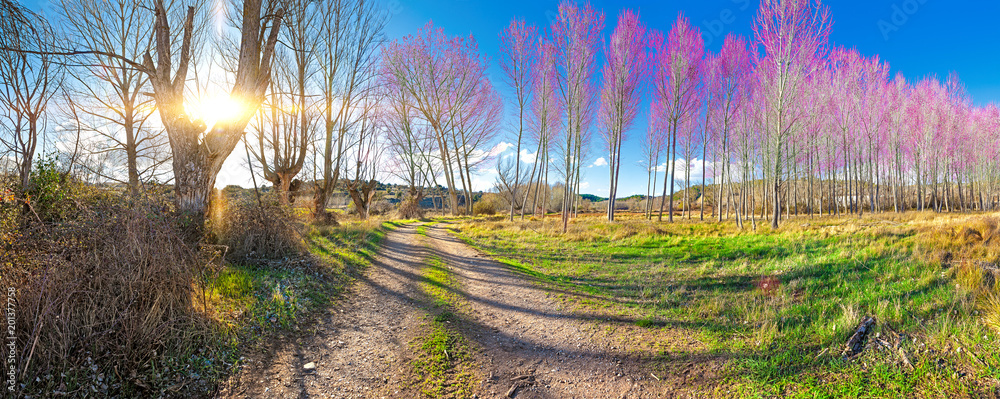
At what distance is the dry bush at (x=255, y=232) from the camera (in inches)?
247

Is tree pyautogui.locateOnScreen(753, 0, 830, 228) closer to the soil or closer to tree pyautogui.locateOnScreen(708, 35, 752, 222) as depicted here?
tree pyautogui.locateOnScreen(708, 35, 752, 222)

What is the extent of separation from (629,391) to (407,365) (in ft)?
6.54

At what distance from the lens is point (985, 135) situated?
→ 27.0 m

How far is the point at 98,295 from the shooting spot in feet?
9.20

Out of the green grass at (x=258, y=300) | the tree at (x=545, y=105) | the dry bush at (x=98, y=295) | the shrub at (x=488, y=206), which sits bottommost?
the green grass at (x=258, y=300)

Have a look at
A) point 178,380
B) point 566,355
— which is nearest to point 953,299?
point 566,355

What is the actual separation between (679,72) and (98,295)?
19855 millimetres

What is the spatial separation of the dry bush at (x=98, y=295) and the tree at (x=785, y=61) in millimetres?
17729

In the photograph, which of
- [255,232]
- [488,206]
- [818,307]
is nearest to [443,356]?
[818,307]

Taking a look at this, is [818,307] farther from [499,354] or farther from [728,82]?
[728,82]

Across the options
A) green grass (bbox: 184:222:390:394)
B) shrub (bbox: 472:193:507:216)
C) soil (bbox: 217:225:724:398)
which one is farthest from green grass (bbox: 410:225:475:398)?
shrub (bbox: 472:193:507:216)

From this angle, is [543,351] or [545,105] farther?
[545,105]

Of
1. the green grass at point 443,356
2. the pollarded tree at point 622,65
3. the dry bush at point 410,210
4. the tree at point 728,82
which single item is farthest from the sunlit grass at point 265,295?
the tree at point 728,82

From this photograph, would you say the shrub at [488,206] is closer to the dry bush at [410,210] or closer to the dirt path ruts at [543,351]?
the dry bush at [410,210]
